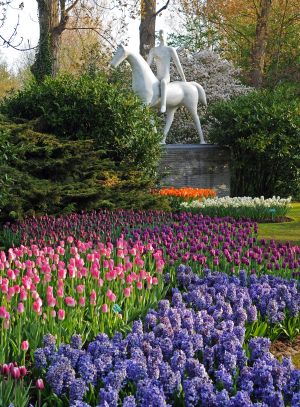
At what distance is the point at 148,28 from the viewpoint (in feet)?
73.3

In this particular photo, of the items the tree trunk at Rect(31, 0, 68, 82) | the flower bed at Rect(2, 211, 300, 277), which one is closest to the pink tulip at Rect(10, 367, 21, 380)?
the flower bed at Rect(2, 211, 300, 277)

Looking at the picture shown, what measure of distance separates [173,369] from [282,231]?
25.2 feet

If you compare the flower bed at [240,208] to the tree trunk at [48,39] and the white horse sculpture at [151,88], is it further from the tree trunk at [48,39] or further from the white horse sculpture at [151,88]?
the tree trunk at [48,39]

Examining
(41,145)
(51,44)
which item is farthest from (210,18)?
(41,145)

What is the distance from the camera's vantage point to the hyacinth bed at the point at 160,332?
3238mm

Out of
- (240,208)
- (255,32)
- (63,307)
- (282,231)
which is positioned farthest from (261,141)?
(255,32)

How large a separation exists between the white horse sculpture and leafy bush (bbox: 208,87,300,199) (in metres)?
0.76

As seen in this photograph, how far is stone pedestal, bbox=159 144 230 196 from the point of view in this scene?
16.1 m

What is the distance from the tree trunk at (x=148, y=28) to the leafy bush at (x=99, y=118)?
9.14 metres

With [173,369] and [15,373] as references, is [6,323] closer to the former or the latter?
[15,373]

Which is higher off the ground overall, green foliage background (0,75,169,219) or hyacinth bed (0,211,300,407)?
green foliage background (0,75,169,219)

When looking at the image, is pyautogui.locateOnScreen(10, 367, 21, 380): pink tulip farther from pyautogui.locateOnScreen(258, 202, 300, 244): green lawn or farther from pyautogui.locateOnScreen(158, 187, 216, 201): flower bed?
pyautogui.locateOnScreen(158, 187, 216, 201): flower bed

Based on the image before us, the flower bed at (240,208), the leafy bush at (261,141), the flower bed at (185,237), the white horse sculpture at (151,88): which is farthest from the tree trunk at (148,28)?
the flower bed at (185,237)

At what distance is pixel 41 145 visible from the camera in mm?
12188
